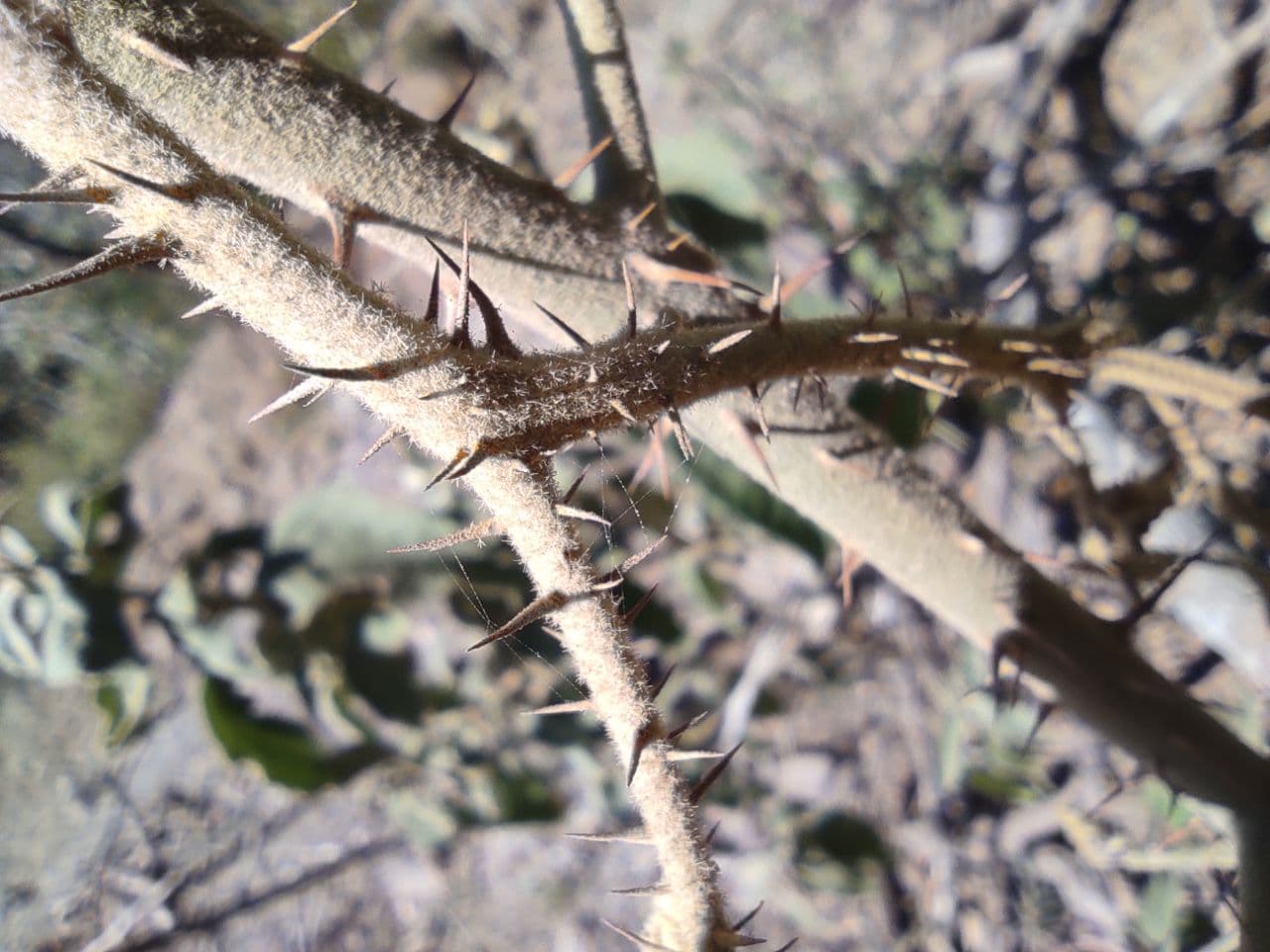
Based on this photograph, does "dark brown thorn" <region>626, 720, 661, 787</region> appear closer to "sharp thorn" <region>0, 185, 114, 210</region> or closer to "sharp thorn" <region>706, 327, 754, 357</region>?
"sharp thorn" <region>706, 327, 754, 357</region>

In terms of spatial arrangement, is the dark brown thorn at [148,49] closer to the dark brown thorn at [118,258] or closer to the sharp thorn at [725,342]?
the dark brown thorn at [118,258]

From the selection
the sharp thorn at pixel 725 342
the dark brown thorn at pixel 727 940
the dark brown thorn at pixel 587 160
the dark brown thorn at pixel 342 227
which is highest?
the dark brown thorn at pixel 587 160

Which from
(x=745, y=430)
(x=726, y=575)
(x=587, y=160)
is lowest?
(x=745, y=430)

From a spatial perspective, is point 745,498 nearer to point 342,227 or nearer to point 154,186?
point 342,227

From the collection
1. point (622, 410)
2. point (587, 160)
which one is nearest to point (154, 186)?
point (622, 410)

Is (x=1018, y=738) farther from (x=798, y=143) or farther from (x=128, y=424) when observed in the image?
(x=128, y=424)

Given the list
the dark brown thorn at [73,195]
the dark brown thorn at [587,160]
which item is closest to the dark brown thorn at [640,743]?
the dark brown thorn at [73,195]

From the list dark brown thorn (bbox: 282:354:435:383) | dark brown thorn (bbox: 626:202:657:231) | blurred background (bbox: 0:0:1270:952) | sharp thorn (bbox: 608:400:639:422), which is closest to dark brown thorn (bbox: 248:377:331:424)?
dark brown thorn (bbox: 282:354:435:383)
